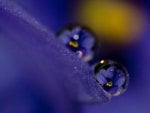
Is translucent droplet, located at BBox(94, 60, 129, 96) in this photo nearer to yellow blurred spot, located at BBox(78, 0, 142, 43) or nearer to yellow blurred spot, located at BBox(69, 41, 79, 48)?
yellow blurred spot, located at BBox(69, 41, 79, 48)

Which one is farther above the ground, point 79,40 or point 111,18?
point 111,18

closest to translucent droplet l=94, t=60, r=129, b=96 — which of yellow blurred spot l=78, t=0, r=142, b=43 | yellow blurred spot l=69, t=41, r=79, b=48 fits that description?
yellow blurred spot l=69, t=41, r=79, b=48

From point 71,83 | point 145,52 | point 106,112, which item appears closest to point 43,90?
point 71,83

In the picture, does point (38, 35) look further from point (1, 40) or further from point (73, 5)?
point (73, 5)

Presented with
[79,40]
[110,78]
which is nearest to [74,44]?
[79,40]

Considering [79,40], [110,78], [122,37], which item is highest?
[122,37]

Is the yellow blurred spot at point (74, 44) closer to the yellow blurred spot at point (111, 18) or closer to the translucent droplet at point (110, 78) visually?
the translucent droplet at point (110, 78)

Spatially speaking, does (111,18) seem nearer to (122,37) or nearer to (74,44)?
(122,37)
